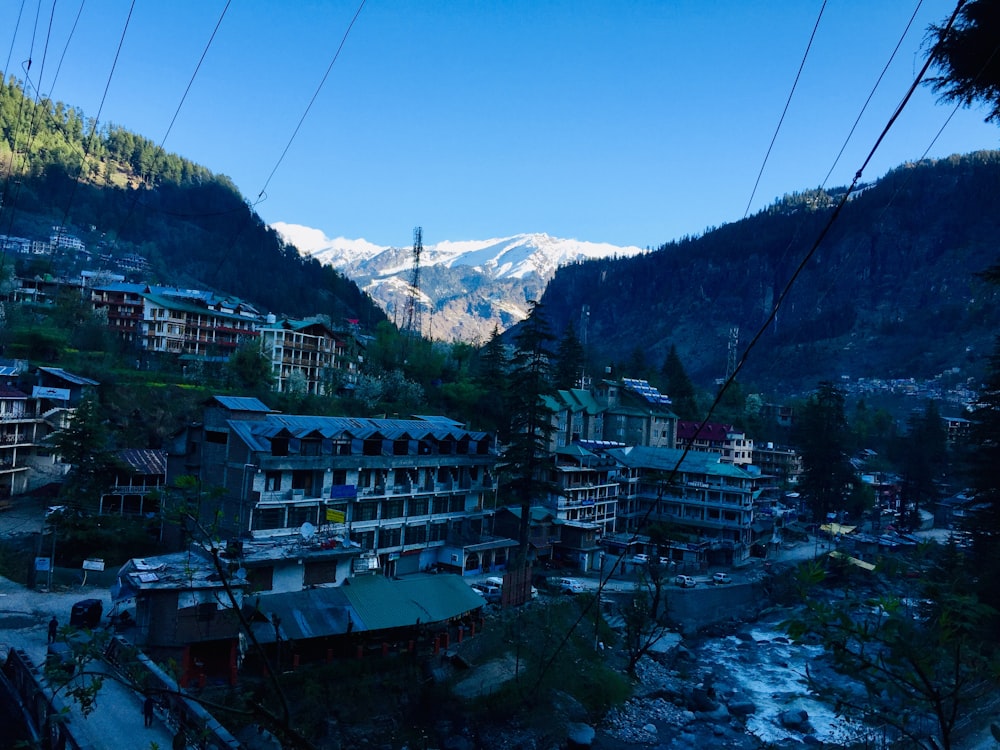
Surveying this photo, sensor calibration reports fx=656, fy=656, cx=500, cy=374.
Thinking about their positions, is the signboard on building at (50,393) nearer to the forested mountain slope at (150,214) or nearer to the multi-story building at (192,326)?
the multi-story building at (192,326)

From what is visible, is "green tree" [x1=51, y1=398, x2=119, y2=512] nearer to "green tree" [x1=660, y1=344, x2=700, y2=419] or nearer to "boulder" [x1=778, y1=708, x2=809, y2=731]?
"boulder" [x1=778, y1=708, x2=809, y2=731]

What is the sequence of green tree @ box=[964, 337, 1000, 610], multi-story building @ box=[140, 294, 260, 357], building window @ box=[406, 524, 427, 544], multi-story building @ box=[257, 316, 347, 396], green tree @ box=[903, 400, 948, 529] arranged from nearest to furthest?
green tree @ box=[964, 337, 1000, 610], building window @ box=[406, 524, 427, 544], multi-story building @ box=[257, 316, 347, 396], multi-story building @ box=[140, 294, 260, 357], green tree @ box=[903, 400, 948, 529]

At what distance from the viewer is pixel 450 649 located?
2412 centimetres


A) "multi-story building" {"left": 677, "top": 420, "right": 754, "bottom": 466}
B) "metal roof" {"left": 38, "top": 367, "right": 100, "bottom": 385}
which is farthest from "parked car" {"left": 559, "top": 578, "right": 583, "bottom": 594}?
"multi-story building" {"left": 677, "top": 420, "right": 754, "bottom": 466}

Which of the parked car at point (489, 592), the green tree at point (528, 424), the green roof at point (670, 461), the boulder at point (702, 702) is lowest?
the boulder at point (702, 702)

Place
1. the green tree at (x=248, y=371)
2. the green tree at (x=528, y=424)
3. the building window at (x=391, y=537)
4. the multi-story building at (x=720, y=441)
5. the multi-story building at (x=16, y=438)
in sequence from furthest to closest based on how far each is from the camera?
the multi-story building at (x=720, y=441), the green tree at (x=248, y=371), the multi-story building at (x=16, y=438), the green tree at (x=528, y=424), the building window at (x=391, y=537)

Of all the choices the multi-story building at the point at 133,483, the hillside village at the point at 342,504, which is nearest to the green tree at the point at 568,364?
the hillside village at the point at 342,504

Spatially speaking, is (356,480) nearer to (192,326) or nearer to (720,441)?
(192,326)

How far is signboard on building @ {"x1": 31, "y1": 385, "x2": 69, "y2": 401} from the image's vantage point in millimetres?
39125

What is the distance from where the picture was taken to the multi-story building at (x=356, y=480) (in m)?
28.2

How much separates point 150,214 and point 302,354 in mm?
→ 83607

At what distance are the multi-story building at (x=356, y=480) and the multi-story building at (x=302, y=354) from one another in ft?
75.8

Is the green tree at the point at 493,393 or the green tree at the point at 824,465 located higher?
the green tree at the point at 493,393

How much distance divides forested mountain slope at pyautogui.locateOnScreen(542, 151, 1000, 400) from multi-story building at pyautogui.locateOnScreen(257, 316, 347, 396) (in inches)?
3573
